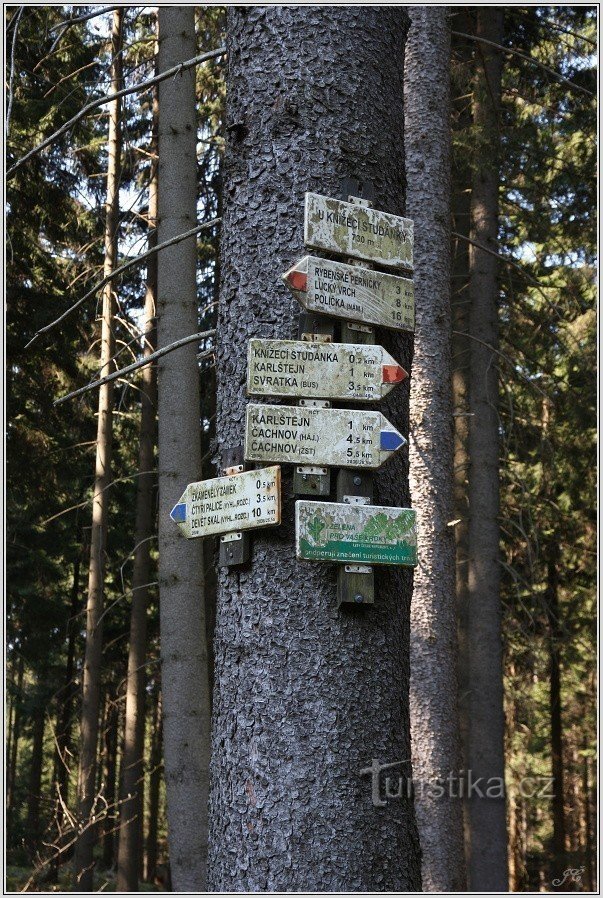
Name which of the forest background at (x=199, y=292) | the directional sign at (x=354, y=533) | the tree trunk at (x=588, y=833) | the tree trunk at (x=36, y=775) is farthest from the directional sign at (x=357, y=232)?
the tree trunk at (x=588, y=833)

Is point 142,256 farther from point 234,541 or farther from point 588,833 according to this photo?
point 588,833

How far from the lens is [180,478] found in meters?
6.43

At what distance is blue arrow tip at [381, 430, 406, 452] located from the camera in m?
2.80

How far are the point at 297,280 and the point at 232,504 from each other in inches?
28.5

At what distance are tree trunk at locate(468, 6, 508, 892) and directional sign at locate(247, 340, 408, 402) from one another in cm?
794

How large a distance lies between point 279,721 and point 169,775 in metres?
3.85

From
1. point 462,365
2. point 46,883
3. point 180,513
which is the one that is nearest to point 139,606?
point 462,365

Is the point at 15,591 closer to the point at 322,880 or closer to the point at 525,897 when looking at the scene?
the point at 525,897

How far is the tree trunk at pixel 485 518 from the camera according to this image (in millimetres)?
10711

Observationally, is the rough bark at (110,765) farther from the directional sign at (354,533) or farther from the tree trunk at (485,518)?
the directional sign at (354,533)

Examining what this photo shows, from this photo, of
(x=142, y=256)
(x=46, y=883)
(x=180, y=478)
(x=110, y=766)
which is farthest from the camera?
(x=110, y=766)

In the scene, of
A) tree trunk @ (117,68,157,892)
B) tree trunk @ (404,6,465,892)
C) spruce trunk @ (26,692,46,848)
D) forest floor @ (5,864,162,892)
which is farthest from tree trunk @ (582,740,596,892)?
tree trunk @ (404,6,465,892)

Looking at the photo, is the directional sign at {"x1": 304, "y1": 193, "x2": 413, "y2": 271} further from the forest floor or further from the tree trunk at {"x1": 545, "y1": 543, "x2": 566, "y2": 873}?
the tree trunk at {"x1": 545, "y1": 543, "x2": 566, "y2": 873}

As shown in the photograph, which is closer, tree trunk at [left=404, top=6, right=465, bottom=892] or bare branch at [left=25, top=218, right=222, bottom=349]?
bare branch at [left=25, top=218, right=222, bottom=349]
